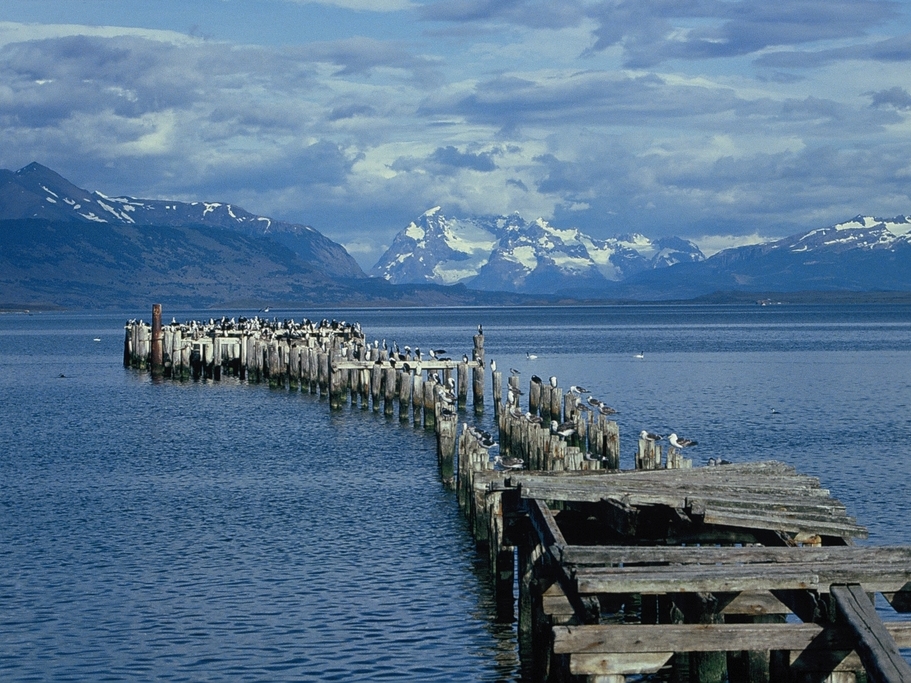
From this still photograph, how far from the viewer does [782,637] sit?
1169 cm

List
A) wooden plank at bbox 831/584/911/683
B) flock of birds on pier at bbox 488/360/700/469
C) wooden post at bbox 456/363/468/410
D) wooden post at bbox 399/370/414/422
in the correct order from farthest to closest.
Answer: wooden post at bbox 456/363/468/410 → wooden post at bbox 399/370/414/422 → flock of birds on pier at bbox 488/360/700/469 → wooden plank at bbox 831/584/911/683

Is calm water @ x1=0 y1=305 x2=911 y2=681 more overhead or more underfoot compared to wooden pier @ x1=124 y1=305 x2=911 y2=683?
more underfoot

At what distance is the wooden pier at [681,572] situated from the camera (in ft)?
38.0

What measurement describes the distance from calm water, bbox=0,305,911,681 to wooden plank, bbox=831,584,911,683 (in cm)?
494

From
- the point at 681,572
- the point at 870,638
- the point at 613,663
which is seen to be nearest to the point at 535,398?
the point at 681,572

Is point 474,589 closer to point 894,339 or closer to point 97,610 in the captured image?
point 97,610

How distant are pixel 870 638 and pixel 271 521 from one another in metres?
15.6

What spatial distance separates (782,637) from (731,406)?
128 feet

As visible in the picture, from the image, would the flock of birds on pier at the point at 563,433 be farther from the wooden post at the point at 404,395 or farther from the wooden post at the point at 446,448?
the wooden post at the point at 404,395

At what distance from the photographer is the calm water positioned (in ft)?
54.1

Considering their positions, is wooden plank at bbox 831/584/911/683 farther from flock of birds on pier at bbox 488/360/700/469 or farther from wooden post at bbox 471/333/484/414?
wooden post at bbox 471/333/484/414

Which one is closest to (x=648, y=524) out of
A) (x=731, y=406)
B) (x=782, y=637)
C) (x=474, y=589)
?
(x=474, y=589)

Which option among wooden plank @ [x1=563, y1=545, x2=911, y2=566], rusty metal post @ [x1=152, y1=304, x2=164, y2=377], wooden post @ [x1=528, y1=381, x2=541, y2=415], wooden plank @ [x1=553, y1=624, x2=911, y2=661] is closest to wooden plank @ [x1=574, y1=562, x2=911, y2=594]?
wooden plank @ [x1=553, y1=624, x2=911, y2=661]

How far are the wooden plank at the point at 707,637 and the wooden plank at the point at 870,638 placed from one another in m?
0.11
